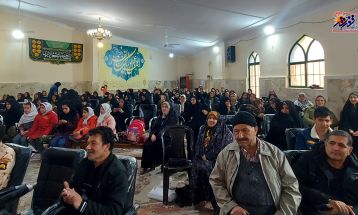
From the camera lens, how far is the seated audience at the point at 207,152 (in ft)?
11.6

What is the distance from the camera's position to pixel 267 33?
9.28 meters

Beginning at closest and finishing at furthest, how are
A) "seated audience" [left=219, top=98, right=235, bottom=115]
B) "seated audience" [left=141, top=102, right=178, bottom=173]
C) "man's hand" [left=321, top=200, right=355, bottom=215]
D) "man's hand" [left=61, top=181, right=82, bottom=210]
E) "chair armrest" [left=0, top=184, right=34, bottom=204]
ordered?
"man's hand" [left=61, top=181, right=82, bottom=210]
"man's hand" [left=321, top=200, right=355, bottom=215]
"chair armrest" [left=0, top=184, right=34, bottom=204]
"seated audience" [left=141, top=102, right=178, bottom=173]
"seated audience" [left=219, top=98, right=235, bottom=115]

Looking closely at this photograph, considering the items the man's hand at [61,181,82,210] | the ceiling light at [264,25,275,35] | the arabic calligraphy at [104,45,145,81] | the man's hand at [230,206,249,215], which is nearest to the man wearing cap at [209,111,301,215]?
the man's hand at [230,206,249,215]

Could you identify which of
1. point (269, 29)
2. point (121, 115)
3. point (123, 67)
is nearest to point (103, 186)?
point (121, 115)

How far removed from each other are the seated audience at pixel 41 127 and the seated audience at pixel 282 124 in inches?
143

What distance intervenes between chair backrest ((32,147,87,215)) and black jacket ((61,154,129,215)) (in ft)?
1.22

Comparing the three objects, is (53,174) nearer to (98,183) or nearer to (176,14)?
(98,183)

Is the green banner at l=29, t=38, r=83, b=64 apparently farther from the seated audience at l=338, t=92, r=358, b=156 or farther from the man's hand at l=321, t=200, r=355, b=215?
the man's hand at l=321, t=200, r=355, b=215

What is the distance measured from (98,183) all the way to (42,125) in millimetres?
3928

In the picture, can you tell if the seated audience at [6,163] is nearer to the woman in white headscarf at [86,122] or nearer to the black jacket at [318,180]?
the black jacket at [318,180]

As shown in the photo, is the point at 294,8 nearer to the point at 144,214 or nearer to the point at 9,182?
the point at 144,214

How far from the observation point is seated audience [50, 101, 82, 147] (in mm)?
5184

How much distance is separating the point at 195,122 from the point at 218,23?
14.5 feet

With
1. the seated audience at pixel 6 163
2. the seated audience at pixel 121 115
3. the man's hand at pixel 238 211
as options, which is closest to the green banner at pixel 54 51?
the seated audience at pixel 121 115
